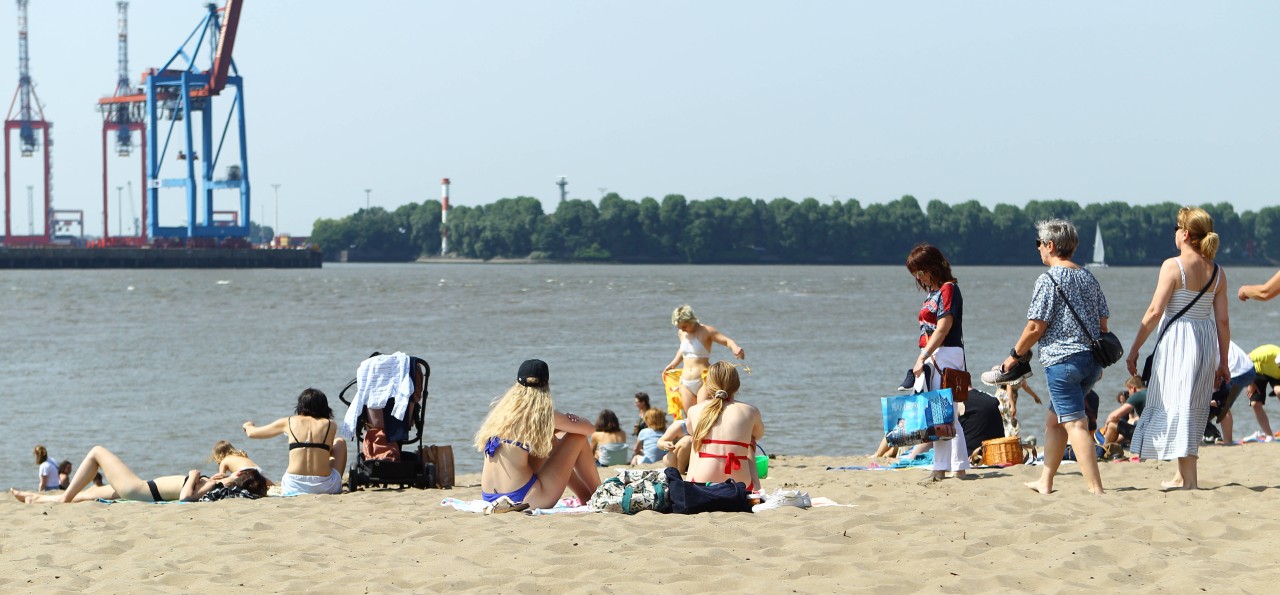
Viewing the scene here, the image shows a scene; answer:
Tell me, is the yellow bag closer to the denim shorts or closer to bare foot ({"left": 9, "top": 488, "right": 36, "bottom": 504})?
the denim shorts

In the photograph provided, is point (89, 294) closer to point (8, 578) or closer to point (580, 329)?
point (580, 329)

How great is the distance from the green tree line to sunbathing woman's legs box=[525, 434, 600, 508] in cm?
Answer: 15129

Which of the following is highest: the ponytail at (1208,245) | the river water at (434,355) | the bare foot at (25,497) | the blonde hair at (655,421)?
the ponytail at (1208,245)

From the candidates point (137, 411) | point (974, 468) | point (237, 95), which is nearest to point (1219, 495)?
point (974, 468)

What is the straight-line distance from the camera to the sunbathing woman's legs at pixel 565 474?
22.8ft

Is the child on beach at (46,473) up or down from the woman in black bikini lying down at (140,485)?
Result: down

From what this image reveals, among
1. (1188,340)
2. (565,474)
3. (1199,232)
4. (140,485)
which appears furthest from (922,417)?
(140,485)

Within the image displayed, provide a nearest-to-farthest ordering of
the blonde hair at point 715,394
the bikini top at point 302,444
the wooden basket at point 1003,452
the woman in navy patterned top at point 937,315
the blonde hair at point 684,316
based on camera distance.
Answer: the blonde hair at point 715,394 < the woman in navy patterned top at point 937,315 < the bikini top at point 302,444 < the wooden basket at point 1003,452 < the blonde hair at point 684,316

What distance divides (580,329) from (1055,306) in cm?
3069

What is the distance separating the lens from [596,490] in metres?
6.98

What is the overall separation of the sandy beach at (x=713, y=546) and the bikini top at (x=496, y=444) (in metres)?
0.32

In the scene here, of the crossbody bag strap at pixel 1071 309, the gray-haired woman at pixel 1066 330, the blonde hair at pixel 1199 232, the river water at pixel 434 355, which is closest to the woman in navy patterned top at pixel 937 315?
the gray-haired woman at pixel 1066 330

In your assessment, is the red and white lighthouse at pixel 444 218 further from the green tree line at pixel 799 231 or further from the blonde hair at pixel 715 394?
the blonde hair at pixel 715 394

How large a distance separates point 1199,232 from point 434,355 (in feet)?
75.1
